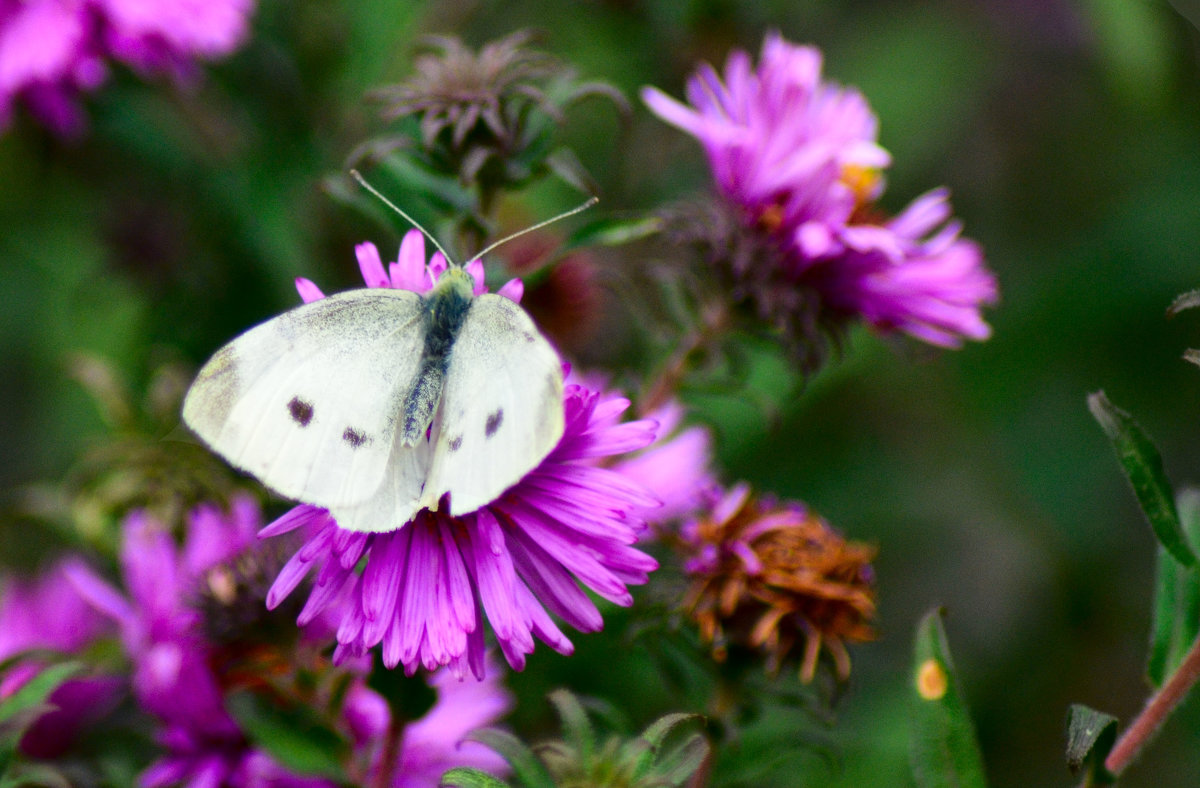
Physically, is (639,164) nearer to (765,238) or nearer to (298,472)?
(765,238)

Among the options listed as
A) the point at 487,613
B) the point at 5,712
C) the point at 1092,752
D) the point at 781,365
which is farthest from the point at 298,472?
the point at 781,365

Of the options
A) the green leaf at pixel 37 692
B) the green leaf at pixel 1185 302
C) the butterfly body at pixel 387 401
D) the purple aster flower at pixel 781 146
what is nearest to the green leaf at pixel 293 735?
the green leaf at pixel 37 692

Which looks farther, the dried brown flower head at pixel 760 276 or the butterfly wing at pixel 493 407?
the dried brown flower head at pixel 760 276

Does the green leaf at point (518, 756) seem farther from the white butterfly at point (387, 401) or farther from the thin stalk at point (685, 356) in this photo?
the thin stalk at point (685, 356)

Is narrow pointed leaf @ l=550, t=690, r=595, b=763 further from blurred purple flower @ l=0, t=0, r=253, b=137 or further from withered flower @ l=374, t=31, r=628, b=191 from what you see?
blurred purple flower @ l=0, t=0, r=253, b=137

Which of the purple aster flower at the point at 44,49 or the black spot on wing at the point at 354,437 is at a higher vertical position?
the black spot on wing at the point at 354,437

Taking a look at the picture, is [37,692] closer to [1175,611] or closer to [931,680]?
[931,680]

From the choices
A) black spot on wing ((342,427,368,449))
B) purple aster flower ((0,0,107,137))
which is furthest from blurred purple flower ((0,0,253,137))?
black spot on wing ((342,427,368,449))

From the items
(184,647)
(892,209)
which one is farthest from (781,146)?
(892,209)
